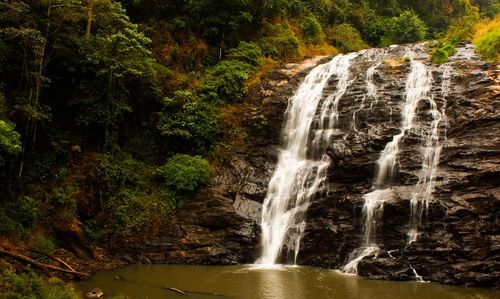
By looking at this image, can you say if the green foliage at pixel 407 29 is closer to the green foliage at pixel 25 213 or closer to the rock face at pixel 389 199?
the rock face at pixel 389 199

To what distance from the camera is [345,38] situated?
3347 centimetres

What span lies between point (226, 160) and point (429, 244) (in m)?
8.91

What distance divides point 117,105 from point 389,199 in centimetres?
1102

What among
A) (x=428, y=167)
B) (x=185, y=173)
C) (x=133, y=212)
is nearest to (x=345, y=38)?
(x=428, y=167)

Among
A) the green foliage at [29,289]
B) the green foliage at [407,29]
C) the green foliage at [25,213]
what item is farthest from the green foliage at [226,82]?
the green foliage at [407,29]

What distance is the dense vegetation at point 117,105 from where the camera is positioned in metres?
15.3

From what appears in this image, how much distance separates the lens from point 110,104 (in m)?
18.1

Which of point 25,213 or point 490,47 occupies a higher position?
point 490,47

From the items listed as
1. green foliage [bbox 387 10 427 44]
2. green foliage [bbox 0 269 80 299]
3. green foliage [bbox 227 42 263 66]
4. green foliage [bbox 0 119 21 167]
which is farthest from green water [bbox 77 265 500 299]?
green foliage [bbox 387 10 427 44]

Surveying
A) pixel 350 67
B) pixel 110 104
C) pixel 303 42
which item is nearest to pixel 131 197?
pixel 110 104

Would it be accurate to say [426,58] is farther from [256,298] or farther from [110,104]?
[256,298]

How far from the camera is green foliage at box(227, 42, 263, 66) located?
961 inches

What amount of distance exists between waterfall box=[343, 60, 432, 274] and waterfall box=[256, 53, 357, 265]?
202cm

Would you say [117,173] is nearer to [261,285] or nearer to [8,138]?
[8,138]
